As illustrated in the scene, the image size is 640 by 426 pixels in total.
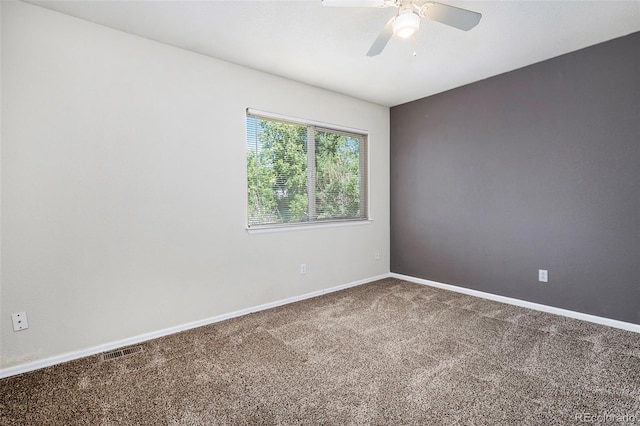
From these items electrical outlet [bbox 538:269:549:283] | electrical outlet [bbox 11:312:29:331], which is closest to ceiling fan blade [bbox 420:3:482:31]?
electrical outlet [bbox 538:269:549:283]

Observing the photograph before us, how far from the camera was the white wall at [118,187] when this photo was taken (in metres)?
2.08

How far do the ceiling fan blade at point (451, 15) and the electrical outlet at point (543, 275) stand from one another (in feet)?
8.33

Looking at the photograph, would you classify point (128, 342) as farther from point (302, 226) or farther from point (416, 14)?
point (416, 14)

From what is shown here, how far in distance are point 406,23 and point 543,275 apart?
282 cm

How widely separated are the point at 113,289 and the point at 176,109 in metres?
1.58

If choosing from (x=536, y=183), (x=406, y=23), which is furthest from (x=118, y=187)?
(x=536, y=183)

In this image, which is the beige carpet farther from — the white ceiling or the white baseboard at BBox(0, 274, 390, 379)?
the white ceiling

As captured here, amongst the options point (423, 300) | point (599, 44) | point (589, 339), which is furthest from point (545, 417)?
point (599, 44)

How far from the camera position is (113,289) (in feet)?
7.89

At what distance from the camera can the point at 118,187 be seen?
241 centimetres

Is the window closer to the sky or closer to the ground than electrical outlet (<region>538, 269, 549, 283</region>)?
closer to the sky

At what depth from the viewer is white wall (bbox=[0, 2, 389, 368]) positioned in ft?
6.81

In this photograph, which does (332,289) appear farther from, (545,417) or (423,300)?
(545,417)

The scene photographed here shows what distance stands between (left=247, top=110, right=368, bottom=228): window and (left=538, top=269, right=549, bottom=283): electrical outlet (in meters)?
2.09
